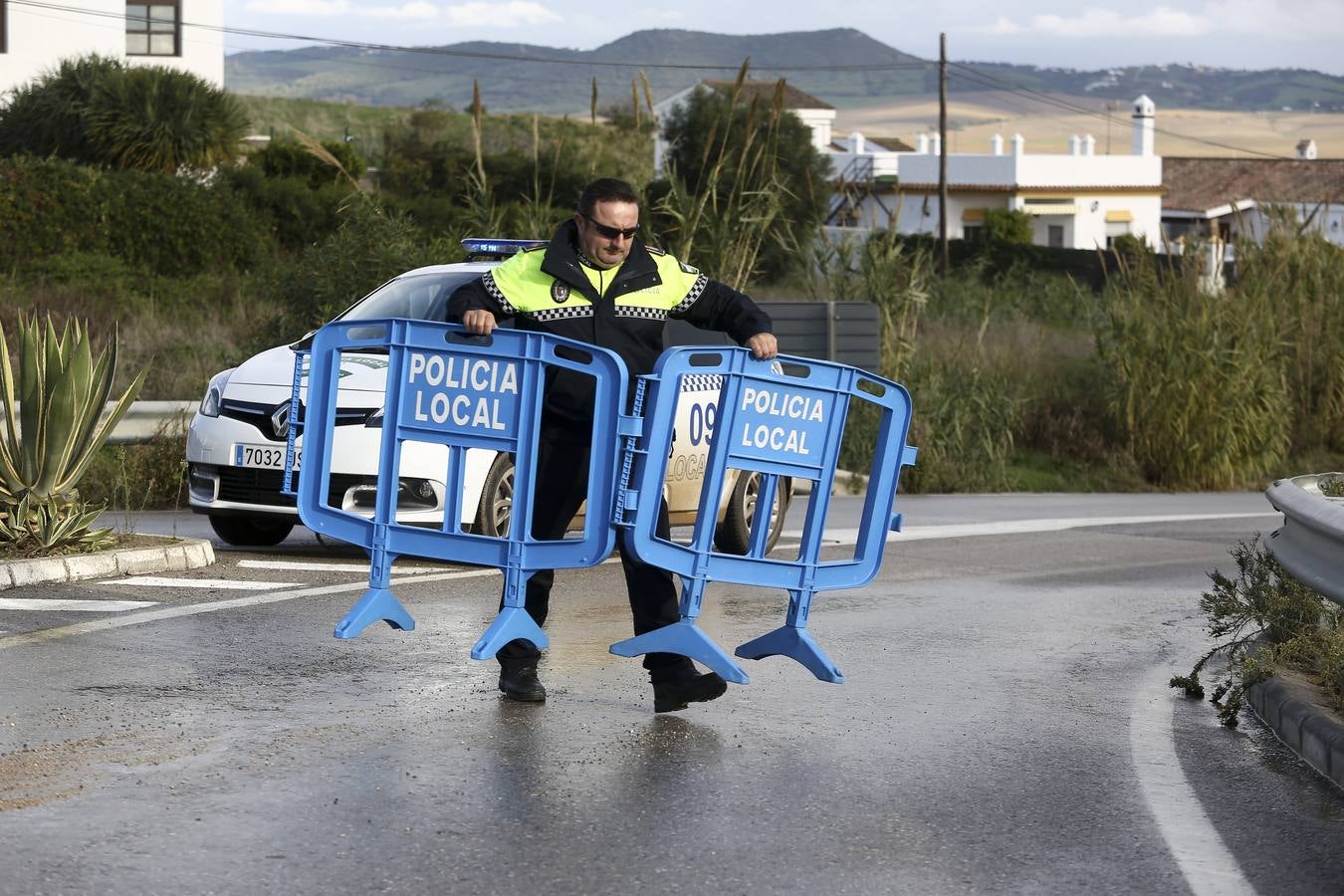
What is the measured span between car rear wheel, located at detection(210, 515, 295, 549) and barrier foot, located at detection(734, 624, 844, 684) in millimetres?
5381

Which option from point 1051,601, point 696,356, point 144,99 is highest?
point 144,99

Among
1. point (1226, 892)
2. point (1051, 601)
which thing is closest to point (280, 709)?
point (1226, 892)

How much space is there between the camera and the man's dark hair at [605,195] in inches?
263

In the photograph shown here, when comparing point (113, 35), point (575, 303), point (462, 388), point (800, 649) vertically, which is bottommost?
point (800, 649)

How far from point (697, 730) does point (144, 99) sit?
35.5 metres

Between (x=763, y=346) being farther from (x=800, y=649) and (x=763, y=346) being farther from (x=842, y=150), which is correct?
(x=842, y=150)

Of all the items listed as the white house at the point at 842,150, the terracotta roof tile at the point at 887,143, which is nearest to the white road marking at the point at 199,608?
the white house at the point at 842,150

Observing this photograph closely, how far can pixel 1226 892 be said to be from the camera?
4.96 m

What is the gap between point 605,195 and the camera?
22.0 feet

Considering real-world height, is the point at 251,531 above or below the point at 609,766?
below

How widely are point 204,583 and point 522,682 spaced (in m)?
3.47

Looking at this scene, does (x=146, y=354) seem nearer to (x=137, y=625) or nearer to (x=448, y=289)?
(x=448, y=289)

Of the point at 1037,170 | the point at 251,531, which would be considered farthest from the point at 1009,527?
the point at 1037,170

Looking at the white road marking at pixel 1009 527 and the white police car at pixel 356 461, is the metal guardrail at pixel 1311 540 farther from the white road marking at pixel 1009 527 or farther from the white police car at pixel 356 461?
the white road marking at pixel 1009 527
